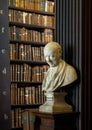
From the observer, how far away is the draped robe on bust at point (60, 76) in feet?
8.73

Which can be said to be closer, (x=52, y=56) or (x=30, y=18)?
(x=52, y=56)

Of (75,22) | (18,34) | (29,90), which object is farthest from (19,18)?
(75,22)

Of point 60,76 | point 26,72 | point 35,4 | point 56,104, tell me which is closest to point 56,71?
point 60,76

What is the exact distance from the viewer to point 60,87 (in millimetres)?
2732

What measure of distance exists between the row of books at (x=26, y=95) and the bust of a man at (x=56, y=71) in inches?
52.7

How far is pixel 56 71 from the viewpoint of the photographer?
2.71 meters

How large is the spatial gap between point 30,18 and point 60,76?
1.69 meters

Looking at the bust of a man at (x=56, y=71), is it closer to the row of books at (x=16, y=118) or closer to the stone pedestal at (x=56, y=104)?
the stone pedestal at (x=56, y=104)

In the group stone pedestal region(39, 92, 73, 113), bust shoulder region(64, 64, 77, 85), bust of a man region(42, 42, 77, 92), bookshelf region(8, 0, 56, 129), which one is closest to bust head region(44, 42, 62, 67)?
bust of a man region(42, 42, 77, 92)

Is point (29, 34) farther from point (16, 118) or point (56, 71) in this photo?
point (56, 71)

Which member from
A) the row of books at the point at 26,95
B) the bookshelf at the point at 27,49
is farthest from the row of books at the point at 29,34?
the row of books at the point at 26,95

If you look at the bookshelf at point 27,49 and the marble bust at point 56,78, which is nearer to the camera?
the marble bust at point 56,78
